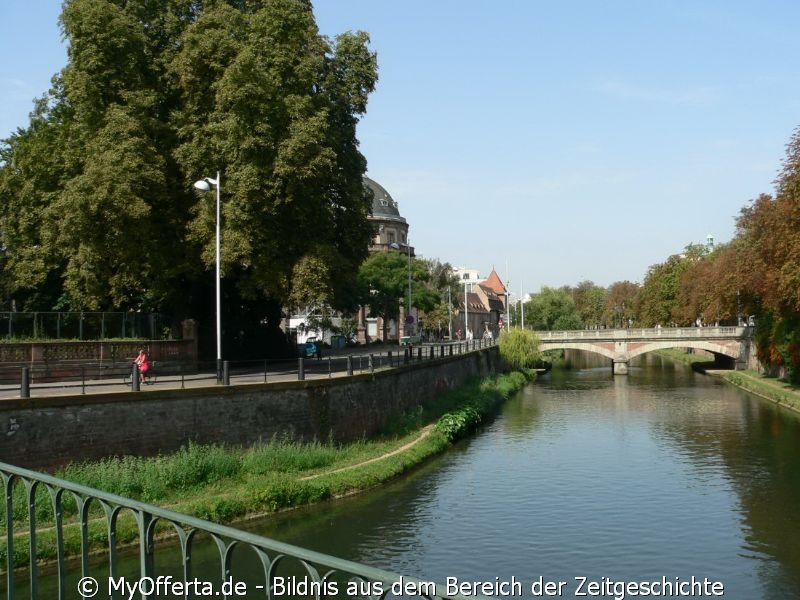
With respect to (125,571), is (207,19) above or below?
above

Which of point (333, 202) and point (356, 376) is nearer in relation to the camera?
point (356, 376)

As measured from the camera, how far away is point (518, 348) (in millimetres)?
73875

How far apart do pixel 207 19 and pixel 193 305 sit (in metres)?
12.1

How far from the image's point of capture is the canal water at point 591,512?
1905cm

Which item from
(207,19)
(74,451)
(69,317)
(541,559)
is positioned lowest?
(541,559)

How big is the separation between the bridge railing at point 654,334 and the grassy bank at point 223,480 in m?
51.2

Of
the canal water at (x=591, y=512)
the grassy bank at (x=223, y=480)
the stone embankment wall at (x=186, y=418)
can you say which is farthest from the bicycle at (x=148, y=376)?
the canal water at (x=591, y=512)

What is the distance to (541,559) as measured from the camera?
1956 cm

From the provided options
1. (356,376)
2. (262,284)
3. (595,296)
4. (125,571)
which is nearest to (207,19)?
(262,284)

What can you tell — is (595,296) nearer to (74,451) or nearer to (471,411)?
(471,411)

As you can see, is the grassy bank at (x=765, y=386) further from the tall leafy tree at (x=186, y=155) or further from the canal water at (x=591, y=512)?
the tall leafy tree at (x=186, y=155)

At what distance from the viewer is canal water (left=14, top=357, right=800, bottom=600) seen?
18953 mm

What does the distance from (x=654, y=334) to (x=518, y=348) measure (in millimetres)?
15072

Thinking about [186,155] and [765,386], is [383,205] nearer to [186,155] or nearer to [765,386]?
[765,386]
